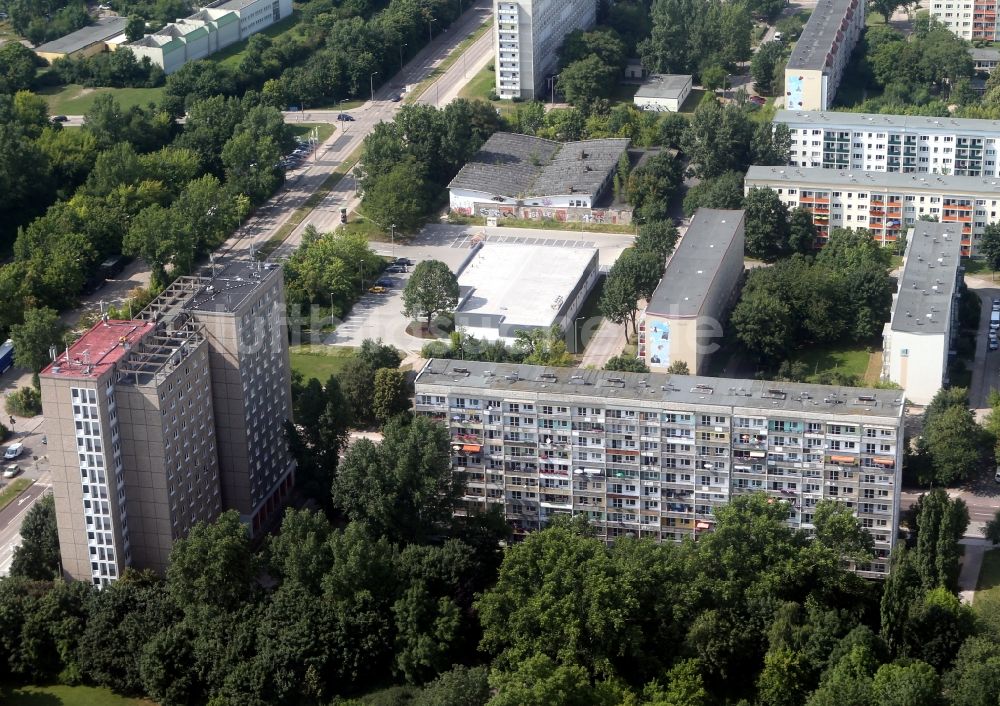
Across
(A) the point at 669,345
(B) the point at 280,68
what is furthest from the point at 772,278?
(B) the point at 280,68

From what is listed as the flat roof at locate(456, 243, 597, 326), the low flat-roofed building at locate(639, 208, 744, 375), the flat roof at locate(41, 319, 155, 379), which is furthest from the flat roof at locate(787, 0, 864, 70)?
the flat roof at locate(41, 319, 155, 379)

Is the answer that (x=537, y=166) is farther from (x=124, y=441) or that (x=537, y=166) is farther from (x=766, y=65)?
(x=124, y=441)

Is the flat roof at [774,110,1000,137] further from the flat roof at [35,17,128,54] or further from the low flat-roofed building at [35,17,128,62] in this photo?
the flat roof at [35,17,128,54]

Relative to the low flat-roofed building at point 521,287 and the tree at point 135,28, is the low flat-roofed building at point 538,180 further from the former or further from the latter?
the tree at point 135,28

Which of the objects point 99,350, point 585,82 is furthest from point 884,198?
point 99,350

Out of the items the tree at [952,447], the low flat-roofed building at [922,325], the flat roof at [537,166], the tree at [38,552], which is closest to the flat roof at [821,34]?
the flat roof at [537,166]
